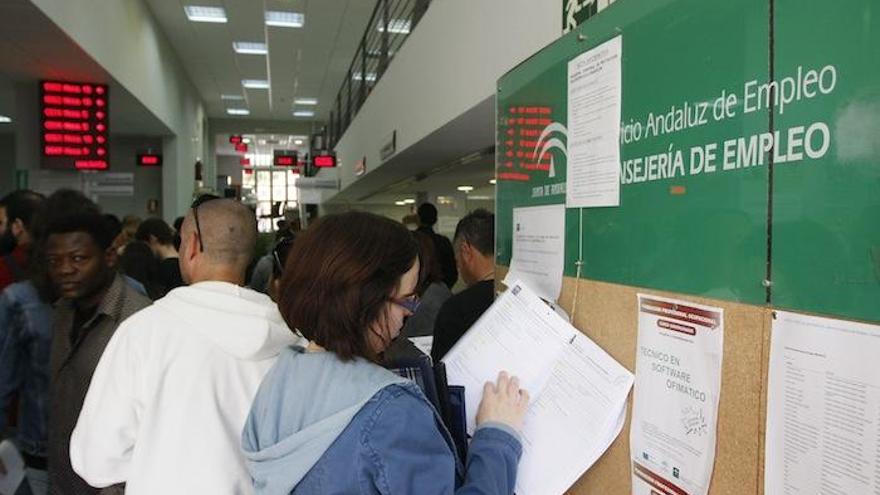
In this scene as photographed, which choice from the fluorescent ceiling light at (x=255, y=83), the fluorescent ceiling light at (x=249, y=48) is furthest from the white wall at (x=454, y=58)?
the fluorescent ceiling light at (x=255, y=83)

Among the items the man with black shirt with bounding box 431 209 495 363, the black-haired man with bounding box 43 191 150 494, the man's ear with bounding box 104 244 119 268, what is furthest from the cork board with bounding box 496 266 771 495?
the man's ear with bounding box 104 244 119 268

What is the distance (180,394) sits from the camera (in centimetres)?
147

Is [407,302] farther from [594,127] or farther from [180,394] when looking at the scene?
[180,394]

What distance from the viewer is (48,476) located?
2137 millimetres

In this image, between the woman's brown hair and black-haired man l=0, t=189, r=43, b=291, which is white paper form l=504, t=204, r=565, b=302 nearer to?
the woman's brown hair

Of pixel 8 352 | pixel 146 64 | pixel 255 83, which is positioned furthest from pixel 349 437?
pixel 255 83

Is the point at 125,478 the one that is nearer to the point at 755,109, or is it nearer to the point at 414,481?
the point at 414,481

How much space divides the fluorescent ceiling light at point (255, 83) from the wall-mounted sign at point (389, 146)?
27.2 feet

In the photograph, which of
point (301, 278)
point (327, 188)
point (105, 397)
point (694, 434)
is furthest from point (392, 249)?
point (327, 188)

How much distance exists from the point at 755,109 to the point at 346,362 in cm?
72

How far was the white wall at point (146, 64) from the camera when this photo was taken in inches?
219

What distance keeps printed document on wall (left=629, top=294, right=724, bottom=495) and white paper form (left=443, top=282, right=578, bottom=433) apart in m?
0.21

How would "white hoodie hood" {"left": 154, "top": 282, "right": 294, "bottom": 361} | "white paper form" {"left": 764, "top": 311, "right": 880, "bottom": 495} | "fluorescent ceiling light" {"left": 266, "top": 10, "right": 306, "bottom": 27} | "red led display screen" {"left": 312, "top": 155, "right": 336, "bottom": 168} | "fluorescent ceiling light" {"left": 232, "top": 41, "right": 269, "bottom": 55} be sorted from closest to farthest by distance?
"white paper form" {"left": 764, "top": 311, "right": 880, "bottom": 495}
"white hoodie hood" {"left": 154, "top": 282, "right": 294, "bottom": 361}
"fluorescent ceiling light" {"left": 266, "top": 10, "right": 306, "bottom": 27}
"fluorescent ceiling light" {"left": 232, "top": 41, "right": 269, "bottom": 55}
"red led display screen" {"left": 312, "top": 155, "right": 336, "bottom": 168}

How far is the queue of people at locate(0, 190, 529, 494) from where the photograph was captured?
1.03 m
